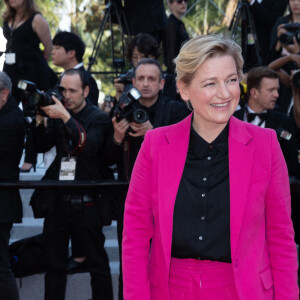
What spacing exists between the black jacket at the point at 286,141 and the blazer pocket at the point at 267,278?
190 centimetres

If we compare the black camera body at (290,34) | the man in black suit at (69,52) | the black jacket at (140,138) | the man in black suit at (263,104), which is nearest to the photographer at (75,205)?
the black jacket at (140,138)

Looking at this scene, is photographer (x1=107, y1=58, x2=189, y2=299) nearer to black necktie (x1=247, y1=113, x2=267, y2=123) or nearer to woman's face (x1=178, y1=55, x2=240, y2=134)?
black necktie (x1=247, y1=113, x2=267, y2=123)

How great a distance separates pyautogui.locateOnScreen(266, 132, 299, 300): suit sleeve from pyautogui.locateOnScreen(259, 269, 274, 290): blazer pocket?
0.08 feet

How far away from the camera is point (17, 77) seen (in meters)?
5.63

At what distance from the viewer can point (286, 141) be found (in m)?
4.04

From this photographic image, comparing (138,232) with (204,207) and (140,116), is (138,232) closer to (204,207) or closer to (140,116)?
(204,207)

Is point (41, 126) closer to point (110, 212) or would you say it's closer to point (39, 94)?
point (39, 94)

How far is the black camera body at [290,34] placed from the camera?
5.16m

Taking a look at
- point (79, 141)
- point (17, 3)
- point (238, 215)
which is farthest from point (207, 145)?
point (17, 3)

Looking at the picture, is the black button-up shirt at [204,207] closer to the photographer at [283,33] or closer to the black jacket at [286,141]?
the black jacket at [286,141]

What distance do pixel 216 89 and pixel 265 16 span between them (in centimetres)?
435

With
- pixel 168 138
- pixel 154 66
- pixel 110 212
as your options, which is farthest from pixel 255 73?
pixel 168 138

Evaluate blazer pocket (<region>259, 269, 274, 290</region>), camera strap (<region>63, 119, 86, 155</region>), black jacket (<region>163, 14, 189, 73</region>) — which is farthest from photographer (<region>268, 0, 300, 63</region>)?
blazer pocket (<region>259, 269, 274, 290</region>)

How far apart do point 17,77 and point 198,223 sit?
3.87m
